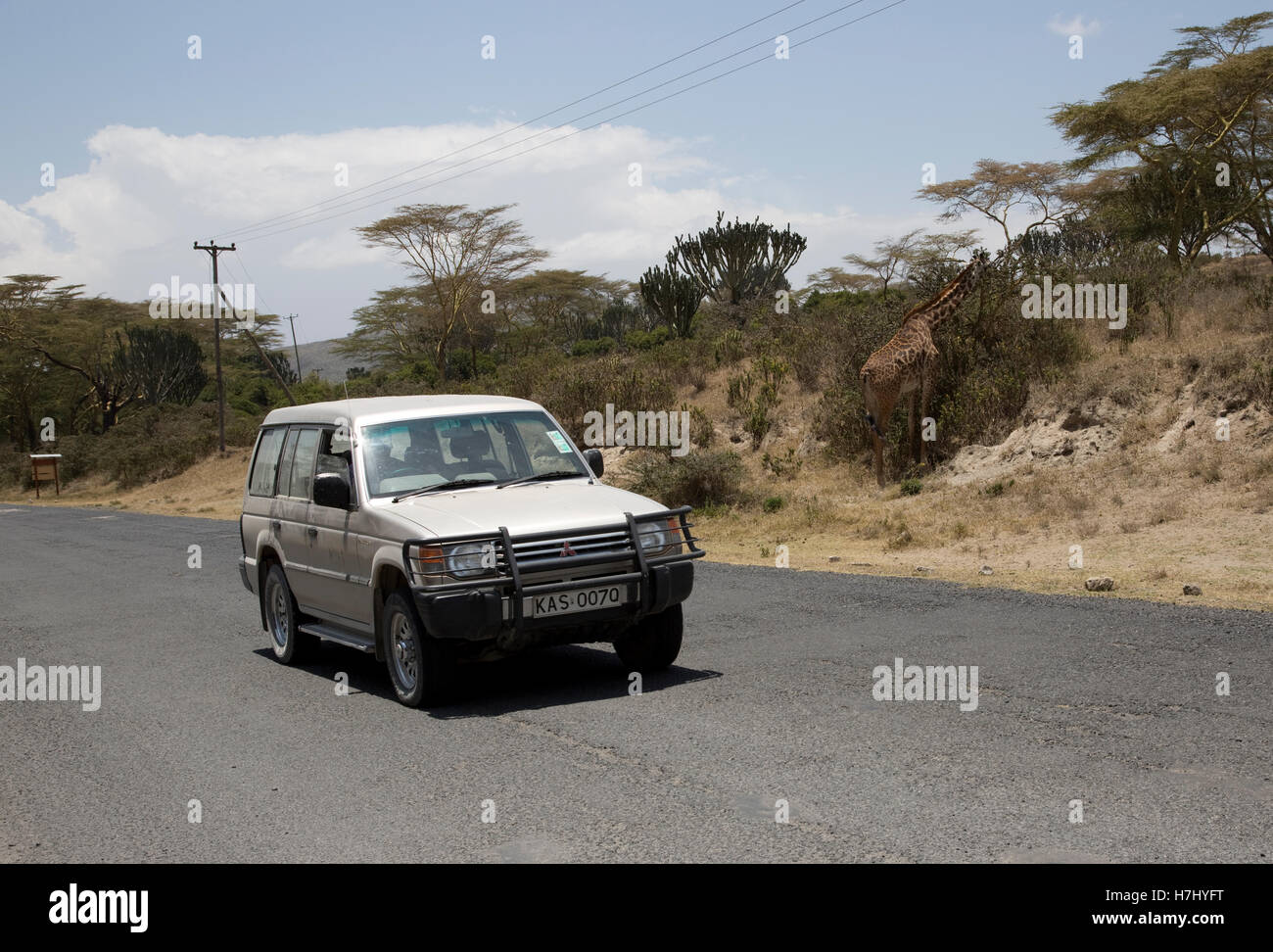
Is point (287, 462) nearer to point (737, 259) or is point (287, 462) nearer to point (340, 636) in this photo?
point (340, 636)

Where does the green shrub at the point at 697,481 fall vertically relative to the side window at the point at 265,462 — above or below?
below

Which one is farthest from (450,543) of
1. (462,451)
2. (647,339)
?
(647,339)

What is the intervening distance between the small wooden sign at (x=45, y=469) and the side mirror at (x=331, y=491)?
50814mm

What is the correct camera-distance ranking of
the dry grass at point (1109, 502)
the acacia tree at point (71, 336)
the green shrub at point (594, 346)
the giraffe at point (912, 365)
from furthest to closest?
the acacia tree at point (71, 336) < the green shrub at point (594, 346) < the giraffe at point (912, 365) < the dry grass at point (1109, 502)

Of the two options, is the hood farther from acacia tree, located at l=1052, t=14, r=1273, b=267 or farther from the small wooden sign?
the small wooden sign

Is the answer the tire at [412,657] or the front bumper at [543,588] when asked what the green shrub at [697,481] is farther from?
the tire at [412,657]

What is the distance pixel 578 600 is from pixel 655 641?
3.27 ft

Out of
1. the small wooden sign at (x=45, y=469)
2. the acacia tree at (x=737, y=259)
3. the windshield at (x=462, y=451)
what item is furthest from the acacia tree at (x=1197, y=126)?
the small wooden sign at (x=45, y=469)

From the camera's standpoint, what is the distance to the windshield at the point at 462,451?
8.06 metres

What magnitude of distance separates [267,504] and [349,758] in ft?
12.2

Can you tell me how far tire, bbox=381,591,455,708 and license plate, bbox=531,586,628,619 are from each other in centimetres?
64

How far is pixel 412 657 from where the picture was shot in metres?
7.27

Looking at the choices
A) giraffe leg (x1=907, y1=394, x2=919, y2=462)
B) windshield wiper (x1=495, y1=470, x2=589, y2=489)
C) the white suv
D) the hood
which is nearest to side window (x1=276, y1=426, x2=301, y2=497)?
the white suv
